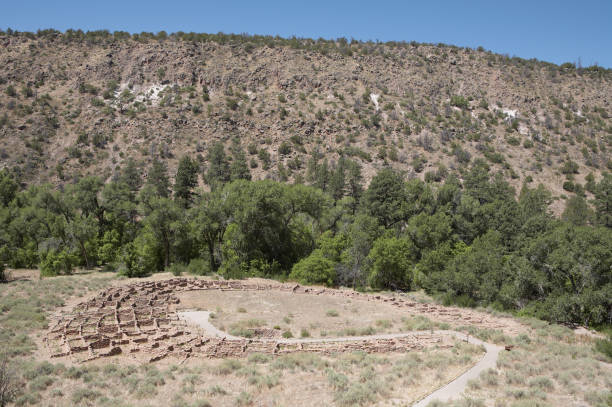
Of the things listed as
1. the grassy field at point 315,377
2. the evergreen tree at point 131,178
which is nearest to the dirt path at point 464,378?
the grassy field at point 315,377

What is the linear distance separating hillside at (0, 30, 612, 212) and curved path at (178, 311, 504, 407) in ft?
127

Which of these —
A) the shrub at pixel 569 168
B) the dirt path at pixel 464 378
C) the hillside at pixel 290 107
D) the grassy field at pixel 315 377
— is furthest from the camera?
A: the hillside at pixel 290 107

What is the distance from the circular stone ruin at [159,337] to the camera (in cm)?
1844

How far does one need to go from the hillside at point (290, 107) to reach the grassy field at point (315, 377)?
4414 centimetres

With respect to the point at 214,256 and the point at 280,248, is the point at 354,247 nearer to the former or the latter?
the point at 280,248

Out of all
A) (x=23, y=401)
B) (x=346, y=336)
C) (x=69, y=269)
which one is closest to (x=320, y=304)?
(x=346, y=336)

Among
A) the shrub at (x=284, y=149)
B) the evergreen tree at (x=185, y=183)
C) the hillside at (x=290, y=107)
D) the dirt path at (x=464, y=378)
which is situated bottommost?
the dirt path at (x=464, y=378)

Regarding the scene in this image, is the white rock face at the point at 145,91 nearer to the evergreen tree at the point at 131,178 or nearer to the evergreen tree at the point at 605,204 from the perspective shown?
the evergreen tree at the point at 131,178

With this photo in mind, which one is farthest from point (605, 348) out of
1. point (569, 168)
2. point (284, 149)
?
point (569, 168)

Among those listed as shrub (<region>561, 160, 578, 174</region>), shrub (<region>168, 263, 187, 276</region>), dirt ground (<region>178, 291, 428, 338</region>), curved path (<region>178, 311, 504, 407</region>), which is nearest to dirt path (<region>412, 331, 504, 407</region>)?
curved path (<region>178, 311, 504, 407</region>)

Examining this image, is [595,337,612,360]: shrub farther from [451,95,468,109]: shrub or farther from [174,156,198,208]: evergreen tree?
[451,95,468,109]: shrub

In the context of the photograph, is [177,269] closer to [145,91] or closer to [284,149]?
[284,149]

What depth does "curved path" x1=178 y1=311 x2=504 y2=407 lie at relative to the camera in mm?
14101

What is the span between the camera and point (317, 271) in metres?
37.9
